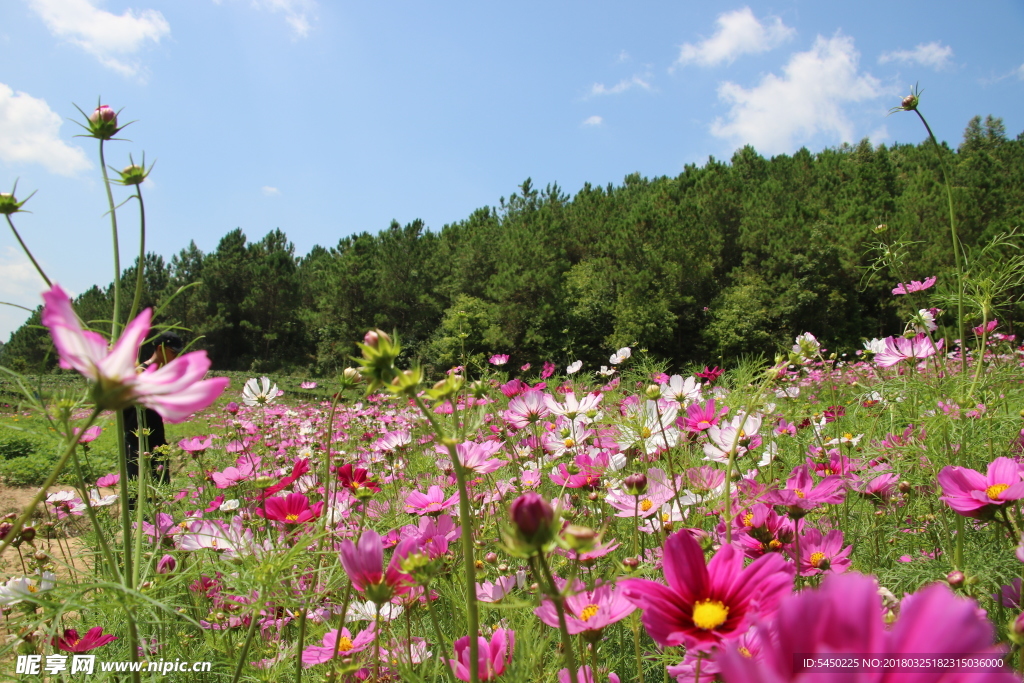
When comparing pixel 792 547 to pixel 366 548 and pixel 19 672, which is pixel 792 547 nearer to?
pixel 366 548

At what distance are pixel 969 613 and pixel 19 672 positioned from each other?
1.23 m

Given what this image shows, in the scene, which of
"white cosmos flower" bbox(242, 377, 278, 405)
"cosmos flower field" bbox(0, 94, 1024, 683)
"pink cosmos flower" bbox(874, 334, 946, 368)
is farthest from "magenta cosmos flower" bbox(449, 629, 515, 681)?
"pink cosmos flower" bbox(874, 334, 946, 368)

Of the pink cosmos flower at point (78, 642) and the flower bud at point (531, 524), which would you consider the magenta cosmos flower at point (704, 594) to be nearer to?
the flower bud at point (531, 524)

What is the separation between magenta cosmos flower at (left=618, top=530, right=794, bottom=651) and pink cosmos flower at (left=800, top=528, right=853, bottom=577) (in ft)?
0.95

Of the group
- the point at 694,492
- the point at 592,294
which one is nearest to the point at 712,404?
the point at 694,492

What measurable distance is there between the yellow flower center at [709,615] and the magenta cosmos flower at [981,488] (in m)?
0.34

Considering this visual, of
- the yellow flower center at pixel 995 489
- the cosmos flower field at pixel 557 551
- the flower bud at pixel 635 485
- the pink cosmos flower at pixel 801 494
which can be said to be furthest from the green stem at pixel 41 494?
the yellow flower center at pixel 995 489

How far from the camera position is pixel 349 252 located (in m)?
24.5

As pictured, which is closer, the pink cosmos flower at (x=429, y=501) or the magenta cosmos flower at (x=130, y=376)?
the magenta cosmos flower at (x=130, y=376)

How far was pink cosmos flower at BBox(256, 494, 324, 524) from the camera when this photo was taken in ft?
2.47

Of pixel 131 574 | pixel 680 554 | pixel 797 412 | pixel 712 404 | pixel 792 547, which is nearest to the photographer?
pixel 680 554

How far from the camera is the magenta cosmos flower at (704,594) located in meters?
0.39

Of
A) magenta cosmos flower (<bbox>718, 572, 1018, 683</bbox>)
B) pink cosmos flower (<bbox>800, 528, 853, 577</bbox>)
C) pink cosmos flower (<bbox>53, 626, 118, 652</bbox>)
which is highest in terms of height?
magenta cosmos flower (<bbox>718, 572, 1018, 683</bbox>)

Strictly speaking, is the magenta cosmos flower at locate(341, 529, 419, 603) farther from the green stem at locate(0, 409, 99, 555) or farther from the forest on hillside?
the forest on hillside
